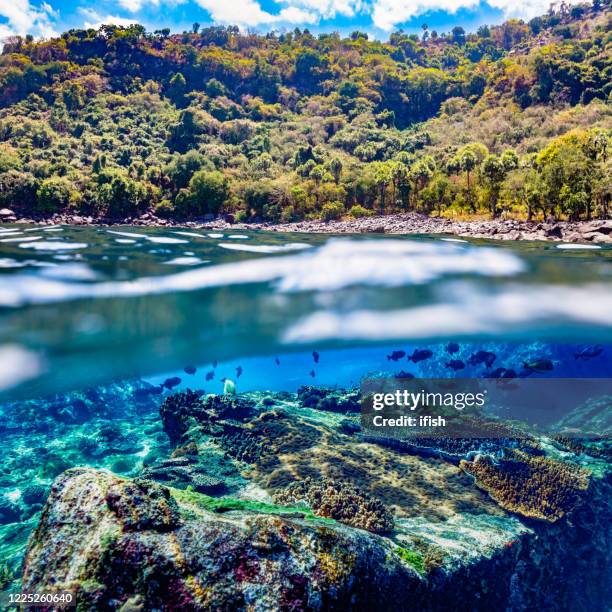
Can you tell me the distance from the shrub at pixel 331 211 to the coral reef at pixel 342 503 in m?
44.5

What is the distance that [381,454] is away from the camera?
969 centimetres

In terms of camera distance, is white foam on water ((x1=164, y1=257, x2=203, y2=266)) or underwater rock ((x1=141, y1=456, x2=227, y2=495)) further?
white foam on water ((x1=164, y1=257, x2=203, y2=266))

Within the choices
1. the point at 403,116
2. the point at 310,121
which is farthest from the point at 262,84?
the point at 403,116

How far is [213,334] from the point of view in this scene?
1123 cm

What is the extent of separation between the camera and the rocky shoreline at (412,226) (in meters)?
27.9

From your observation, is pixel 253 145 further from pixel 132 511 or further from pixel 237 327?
pixel 132 511

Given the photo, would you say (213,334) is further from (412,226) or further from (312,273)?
(412,226)

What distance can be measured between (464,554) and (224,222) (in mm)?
46752

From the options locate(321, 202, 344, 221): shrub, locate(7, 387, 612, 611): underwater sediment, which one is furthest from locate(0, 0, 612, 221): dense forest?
locate(7, 387, 612, 611): underwater sediment

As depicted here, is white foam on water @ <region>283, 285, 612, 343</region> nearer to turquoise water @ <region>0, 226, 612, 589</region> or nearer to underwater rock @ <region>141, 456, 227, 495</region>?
turquoise water @ <region>0, 226, 612, 589</region>

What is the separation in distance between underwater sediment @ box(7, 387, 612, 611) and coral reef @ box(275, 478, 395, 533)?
1.1 inches

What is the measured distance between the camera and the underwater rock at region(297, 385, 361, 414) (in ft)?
43.5

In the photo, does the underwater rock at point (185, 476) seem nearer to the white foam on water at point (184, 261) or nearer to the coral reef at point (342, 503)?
the coral reef at point (342, 503)

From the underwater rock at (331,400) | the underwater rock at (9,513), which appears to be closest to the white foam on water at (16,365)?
the underwater rock at (9,513)
